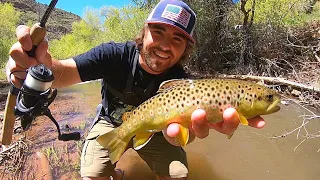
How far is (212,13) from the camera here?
15594 millimetres

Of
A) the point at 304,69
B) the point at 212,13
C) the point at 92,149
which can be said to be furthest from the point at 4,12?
the point at 92,149

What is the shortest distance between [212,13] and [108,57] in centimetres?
1342

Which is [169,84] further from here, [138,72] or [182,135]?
[138,72]

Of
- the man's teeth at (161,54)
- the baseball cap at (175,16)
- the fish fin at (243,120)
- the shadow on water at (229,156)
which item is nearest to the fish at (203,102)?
the fish fin at (243,120)

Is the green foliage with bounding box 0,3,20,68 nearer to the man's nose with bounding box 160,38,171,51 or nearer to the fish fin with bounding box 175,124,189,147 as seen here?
the man's nose with bounding box 160,38,171,51

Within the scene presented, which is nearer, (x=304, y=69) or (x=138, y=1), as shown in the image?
(x=304, y=69)

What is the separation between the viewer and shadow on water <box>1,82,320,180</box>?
3971 mm

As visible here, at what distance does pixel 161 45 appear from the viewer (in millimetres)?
3014

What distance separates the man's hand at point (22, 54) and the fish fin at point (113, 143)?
0.88 meters

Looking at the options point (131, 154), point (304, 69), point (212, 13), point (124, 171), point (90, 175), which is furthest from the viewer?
point (212, 13)

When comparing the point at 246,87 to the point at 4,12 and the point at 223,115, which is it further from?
the point at 4,12

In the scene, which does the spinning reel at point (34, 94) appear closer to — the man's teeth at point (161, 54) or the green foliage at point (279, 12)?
the man's teeth at point (161, 54)

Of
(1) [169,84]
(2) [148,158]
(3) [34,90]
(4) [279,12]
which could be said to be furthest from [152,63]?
(4) [279,12]

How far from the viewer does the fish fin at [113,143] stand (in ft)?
8.53
